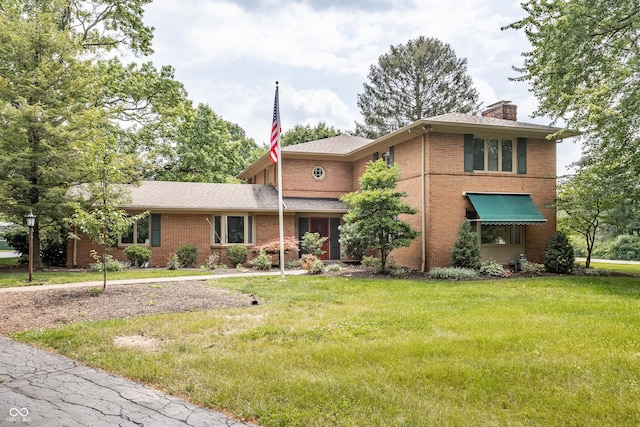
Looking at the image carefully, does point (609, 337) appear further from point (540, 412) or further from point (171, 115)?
point (171, 115)

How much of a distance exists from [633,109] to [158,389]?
12.9 m

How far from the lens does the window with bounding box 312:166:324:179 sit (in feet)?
72.6

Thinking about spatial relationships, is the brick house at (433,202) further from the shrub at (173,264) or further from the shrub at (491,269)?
the shrub at (173,264)

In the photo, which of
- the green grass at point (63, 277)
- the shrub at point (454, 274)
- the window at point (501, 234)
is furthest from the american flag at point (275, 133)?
the window at point (501, 234)

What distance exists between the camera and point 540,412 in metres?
3.87

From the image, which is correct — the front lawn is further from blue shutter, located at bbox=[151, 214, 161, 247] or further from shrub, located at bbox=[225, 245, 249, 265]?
blue shutter, located at bbox=[151, 214, 161, 247]

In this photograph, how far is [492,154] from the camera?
16844 mm

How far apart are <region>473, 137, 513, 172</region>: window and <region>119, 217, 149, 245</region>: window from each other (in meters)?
14.4

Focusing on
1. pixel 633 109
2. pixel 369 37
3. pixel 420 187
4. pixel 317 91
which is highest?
pixel 317 91

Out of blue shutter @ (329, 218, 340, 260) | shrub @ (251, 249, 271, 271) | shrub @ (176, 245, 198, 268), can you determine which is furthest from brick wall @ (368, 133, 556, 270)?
Result: shrub @ (176, 245, 198, 268)

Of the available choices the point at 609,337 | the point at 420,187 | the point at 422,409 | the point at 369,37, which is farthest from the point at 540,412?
the point at 369,37

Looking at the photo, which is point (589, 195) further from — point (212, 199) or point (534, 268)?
point (212, 199)

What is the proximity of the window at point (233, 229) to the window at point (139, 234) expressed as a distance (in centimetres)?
300

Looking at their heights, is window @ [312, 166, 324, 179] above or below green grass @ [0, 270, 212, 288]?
above
